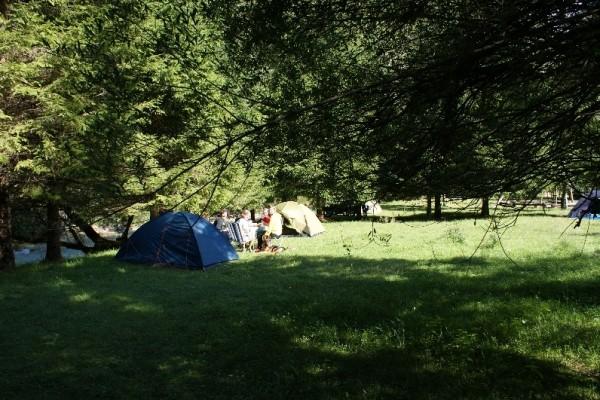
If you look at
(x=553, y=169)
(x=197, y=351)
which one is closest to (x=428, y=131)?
(x=553, y=169)

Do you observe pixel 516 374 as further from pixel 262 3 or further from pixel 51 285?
pixel 51 285

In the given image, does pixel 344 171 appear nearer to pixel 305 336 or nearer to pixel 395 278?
pixel 305 336

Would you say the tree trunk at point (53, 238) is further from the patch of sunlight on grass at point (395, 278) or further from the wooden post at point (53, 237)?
the patch of sunlight on grass at point (395, 278)

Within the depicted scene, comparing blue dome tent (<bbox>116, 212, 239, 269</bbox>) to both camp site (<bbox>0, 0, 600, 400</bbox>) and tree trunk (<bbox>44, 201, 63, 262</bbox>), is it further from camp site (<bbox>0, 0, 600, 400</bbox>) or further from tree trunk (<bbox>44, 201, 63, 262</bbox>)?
camp site (<bbox>0, 0, 600, 400</bbox>)

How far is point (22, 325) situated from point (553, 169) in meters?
7.47

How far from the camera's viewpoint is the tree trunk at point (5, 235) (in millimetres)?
13250

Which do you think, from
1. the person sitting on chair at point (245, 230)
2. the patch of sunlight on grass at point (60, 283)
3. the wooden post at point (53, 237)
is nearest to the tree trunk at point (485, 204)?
the patch of sunlight on grass at point (60, 283)

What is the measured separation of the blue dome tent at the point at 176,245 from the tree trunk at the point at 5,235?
9.61 ft

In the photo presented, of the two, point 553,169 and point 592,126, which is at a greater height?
point 592,126

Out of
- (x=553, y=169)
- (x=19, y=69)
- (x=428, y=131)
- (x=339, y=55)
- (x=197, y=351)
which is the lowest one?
(x=197, y=351)

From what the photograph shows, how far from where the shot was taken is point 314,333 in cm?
663

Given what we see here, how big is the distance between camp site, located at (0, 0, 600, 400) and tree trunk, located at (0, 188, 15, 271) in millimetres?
4192

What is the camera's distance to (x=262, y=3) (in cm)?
411

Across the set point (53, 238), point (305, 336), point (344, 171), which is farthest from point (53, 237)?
point (344, 171)
